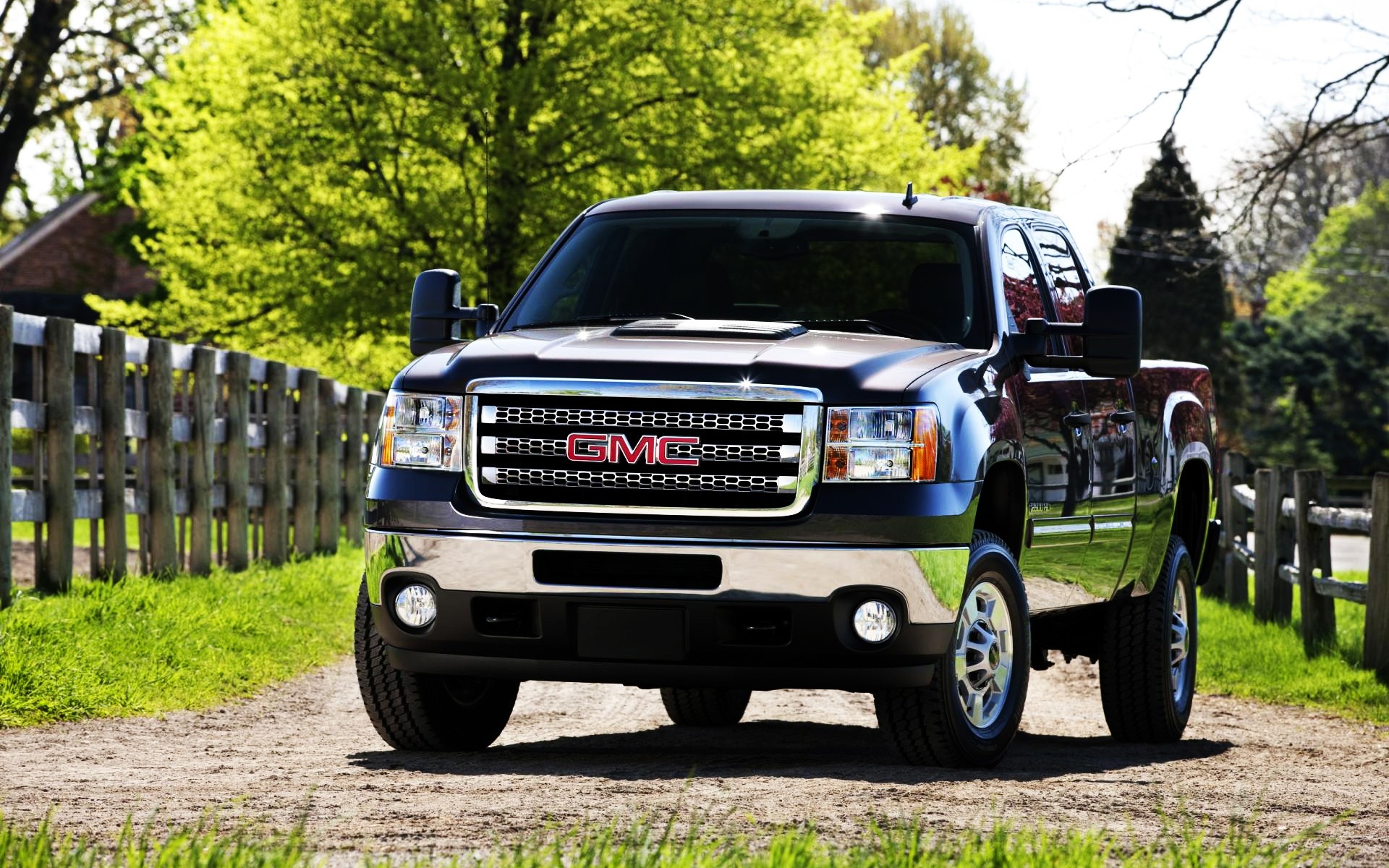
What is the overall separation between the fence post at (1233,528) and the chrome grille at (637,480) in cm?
1131

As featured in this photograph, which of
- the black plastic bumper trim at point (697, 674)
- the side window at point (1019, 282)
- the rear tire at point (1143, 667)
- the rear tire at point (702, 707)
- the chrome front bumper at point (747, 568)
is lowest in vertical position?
the rear tire at point (702, 707)

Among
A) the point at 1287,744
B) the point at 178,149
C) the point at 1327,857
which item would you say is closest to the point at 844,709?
the point at 1287,744

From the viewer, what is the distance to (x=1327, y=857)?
5.18 metres

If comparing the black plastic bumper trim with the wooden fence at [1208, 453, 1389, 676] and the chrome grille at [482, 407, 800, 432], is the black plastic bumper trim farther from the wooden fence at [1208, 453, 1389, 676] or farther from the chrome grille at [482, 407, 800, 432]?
the wooden fence at [1208, 453, 1389, 676]

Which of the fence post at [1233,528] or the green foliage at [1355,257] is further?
the green foliage at [1355,257]

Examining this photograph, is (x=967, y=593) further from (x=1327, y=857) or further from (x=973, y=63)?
(x=973, y=63)

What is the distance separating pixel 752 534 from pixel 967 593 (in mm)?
821

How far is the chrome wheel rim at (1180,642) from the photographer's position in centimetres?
918

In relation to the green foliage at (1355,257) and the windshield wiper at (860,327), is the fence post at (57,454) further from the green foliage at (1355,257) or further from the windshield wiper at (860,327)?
the green foliage at (1355,257)

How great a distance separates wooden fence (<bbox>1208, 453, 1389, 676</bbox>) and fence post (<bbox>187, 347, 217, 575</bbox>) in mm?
7392

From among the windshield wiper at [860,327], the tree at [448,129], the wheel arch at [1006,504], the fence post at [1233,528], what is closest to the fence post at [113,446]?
the windshield wiper at [860,327]

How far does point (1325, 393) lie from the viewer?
62375 millimetres

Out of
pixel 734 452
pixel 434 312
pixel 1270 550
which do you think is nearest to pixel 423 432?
pixel 434 312

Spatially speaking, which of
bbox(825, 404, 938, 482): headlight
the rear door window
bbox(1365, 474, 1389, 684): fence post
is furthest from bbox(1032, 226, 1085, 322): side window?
bbox(1365, 474, 1389, 684): fence post
